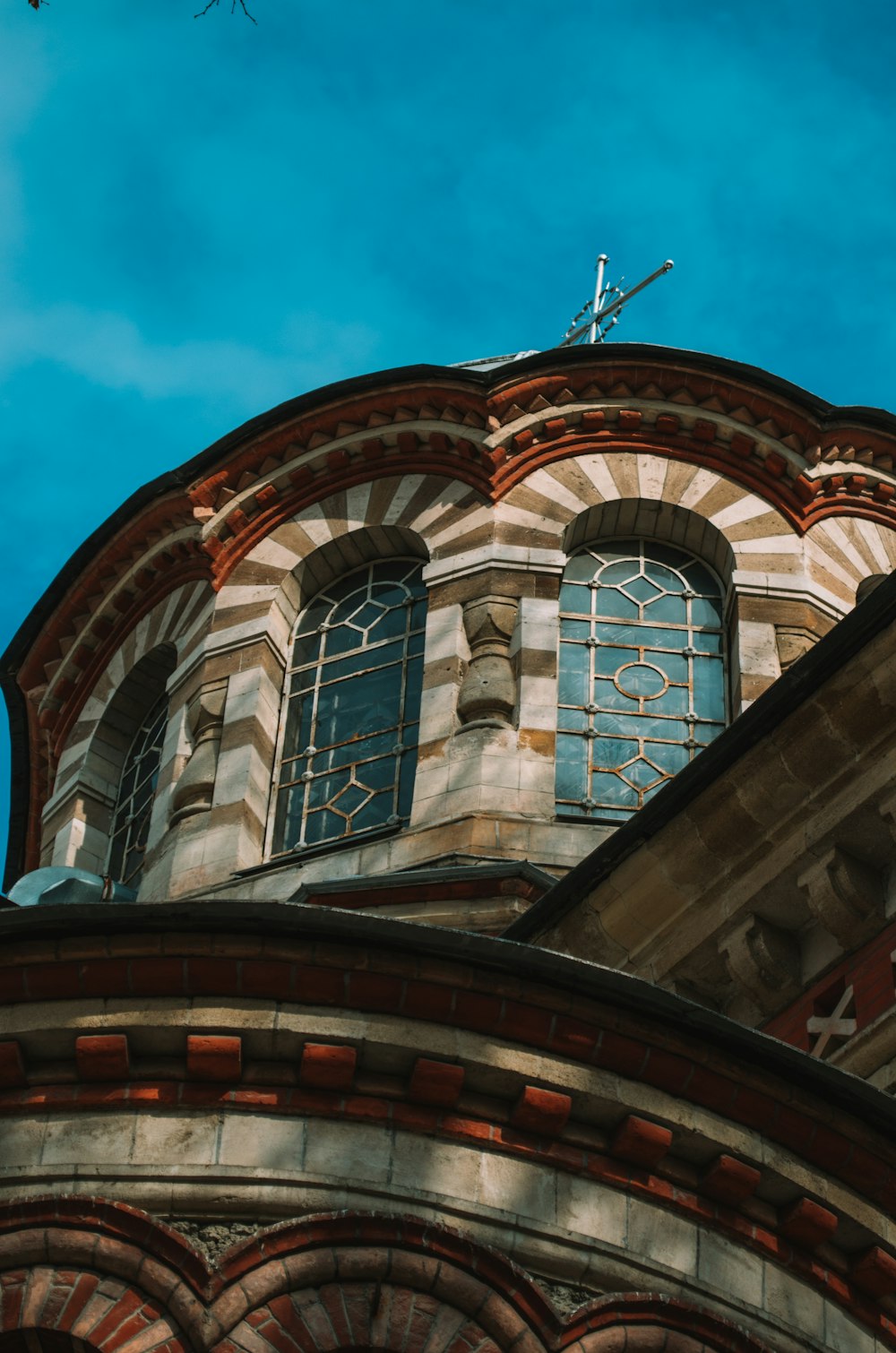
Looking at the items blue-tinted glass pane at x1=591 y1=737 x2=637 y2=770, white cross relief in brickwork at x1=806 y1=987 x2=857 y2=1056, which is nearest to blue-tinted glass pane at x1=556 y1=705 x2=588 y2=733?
blue-tinted glass pane at x1=591 y1=737 x2=637 y2=770

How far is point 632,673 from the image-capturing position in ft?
66.1

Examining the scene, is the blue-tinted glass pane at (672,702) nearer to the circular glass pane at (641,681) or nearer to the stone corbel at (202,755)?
the circular glass pane at (641,681)

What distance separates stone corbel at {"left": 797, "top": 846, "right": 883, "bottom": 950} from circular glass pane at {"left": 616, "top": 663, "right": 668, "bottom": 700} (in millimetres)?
6878

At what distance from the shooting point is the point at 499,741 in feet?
62.4

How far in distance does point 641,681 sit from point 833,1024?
24.9 ft

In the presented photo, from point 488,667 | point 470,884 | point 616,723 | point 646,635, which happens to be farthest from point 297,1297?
point 646,635

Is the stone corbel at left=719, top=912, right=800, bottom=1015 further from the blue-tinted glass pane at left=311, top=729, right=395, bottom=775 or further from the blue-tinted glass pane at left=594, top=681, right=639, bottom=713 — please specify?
the blue-tinted glass pane at left=311, top=729, right=395, bottom=775

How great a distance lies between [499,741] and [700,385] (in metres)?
3.88

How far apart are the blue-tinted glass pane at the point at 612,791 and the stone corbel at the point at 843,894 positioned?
600cm

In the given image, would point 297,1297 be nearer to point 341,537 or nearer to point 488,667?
point 488,667

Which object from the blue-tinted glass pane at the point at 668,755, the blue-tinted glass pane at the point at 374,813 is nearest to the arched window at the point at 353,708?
the blue-tinted glass pane at the point at 374,813

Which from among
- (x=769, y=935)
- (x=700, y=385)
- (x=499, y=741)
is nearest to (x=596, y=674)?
(x=499, y=741)

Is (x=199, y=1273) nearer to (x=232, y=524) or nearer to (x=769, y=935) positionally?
(x=769, y=935)

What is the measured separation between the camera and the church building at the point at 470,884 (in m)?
9.62
